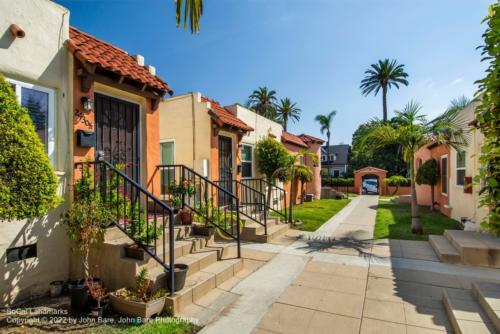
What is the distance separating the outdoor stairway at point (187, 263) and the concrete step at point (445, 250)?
440cm

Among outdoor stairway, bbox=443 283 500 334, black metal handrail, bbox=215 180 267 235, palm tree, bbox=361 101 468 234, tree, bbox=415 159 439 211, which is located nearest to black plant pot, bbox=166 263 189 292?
outdoor stairway, bbox=443 283 500 334

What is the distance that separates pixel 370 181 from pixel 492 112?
1122 inches

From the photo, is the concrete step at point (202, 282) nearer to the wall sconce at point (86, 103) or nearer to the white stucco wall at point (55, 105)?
the white stucco wall at point (55, 105)

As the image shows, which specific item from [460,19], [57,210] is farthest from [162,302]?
[460,19]

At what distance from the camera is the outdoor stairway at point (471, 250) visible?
17.1ft

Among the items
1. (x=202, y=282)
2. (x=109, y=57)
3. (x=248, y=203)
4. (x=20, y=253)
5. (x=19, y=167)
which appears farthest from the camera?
(x=248, y=203)

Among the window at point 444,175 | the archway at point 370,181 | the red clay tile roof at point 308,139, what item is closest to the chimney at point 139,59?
the window at point 444,175

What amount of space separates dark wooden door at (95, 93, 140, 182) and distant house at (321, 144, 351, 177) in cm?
4117

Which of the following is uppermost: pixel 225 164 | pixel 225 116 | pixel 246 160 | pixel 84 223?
pixel 225 116

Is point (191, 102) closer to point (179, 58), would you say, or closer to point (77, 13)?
point (179, 58)

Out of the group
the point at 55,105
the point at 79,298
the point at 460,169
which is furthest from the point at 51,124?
the point at 460,169

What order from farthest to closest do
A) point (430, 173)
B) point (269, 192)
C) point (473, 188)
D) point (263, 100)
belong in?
point (263, 100), point (430, 173), point (269, 192), point (473, 188)

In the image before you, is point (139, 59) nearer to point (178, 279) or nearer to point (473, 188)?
point (178, 279)

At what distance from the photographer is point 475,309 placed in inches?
129
